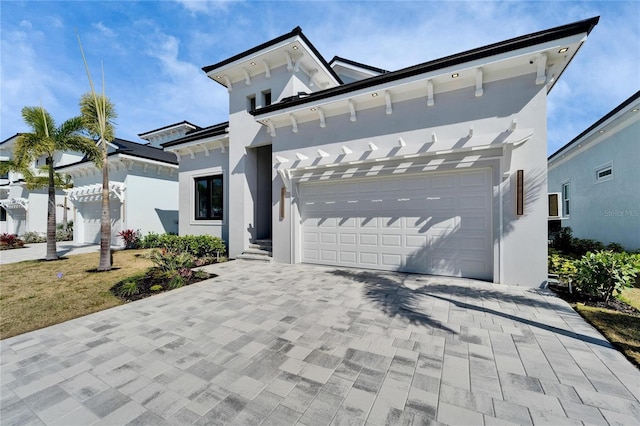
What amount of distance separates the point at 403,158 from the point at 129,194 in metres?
13.8

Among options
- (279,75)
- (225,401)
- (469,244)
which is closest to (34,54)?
(279,75)

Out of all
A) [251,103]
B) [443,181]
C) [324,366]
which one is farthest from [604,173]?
[251,103]

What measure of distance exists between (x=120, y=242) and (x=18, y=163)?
16.8 feet

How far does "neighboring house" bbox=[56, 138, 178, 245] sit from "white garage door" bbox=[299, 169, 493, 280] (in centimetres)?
1035

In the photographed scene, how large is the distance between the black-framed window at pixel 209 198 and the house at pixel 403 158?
4.04 ft

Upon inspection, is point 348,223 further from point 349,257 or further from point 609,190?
point 609,190

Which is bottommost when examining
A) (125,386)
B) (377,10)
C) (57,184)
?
(125,386)

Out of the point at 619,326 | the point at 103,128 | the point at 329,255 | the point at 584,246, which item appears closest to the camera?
the point at 619,326

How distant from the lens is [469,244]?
606cm

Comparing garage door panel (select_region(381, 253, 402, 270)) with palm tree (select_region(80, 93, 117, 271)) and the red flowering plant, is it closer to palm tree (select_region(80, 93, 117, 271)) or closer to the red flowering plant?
palm tree (select_region(80, 93, 117, 271))

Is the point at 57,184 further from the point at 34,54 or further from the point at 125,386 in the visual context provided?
the point at 125,386

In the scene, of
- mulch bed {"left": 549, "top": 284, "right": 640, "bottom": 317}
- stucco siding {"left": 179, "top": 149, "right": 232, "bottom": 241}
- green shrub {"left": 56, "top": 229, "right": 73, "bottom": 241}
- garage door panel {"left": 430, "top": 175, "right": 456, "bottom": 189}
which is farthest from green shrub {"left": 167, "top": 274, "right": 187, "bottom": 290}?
green shrub {"left": 56, "top": 229, "right": 73, "bottom": 241}

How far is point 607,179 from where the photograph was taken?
9.02 metres

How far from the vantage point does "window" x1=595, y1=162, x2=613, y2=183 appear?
8.85 metres
